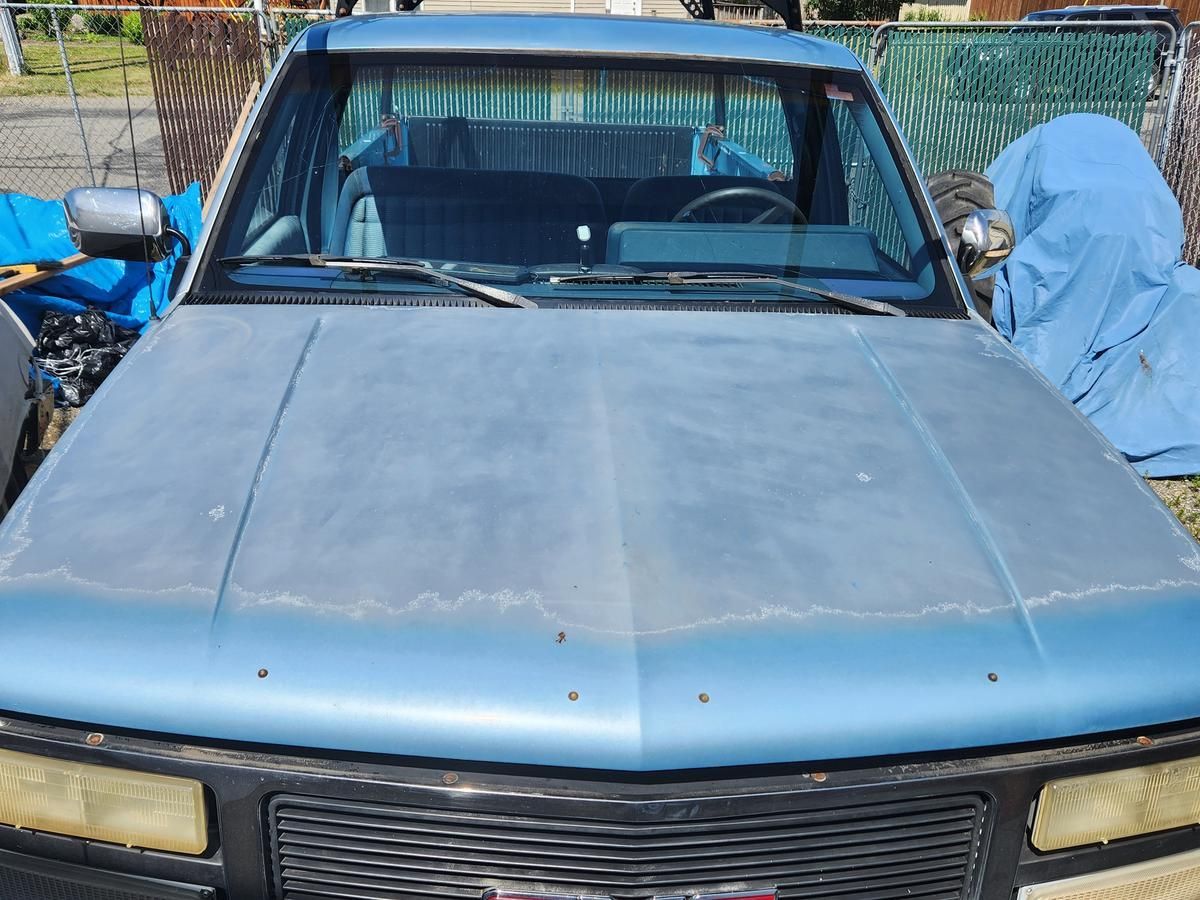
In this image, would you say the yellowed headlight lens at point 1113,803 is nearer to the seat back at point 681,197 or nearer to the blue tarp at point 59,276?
the seat back at point 681,197

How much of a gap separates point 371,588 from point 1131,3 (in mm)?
24197

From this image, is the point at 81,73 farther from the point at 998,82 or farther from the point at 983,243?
the point at 983,243

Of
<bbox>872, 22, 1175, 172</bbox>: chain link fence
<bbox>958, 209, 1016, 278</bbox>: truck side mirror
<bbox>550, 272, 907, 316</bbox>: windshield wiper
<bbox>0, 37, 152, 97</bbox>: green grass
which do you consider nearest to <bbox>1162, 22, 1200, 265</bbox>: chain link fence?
<bbox>872, 22, 1175, 172</bbox>: chain link fence

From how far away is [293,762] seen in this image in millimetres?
1541

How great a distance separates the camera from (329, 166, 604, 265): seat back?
2838 mm

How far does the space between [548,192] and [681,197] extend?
0.41 metres

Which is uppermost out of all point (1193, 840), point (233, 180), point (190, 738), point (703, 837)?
point (233, 180)

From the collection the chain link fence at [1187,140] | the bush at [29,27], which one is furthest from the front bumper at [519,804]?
the bush at [29,27]

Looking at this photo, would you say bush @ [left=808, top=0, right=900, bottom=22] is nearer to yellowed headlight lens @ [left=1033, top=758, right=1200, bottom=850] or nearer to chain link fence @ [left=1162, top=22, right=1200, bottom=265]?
chain link fence @ [left=1162, top=22, right=1200, bottom=265]

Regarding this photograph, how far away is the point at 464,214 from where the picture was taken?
2.88 metres

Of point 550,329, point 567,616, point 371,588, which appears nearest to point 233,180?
point 550,329

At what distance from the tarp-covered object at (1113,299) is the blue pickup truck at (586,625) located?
355 centimetres

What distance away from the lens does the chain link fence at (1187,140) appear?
7.44m

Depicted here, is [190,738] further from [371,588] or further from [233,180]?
[233,180]
